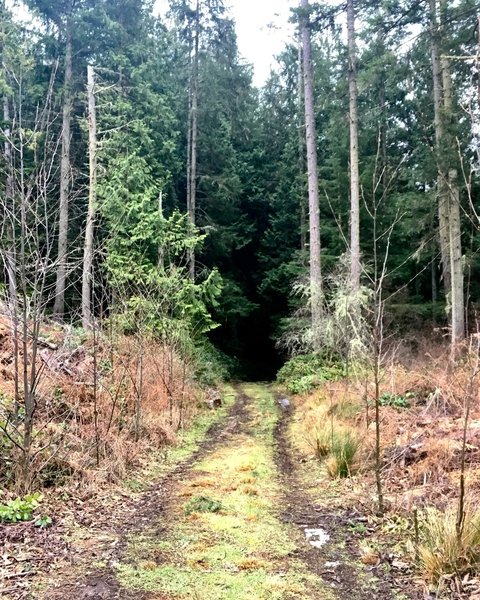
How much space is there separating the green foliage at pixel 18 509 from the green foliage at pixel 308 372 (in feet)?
28.7

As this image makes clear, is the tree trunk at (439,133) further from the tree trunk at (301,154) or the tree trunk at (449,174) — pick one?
the tree trunk at (301,154)

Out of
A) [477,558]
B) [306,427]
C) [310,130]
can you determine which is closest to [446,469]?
[477,558]

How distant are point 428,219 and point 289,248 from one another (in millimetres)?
9624

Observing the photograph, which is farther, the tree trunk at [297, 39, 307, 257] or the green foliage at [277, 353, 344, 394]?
the tree trunk at [297, 39, 307, 257]

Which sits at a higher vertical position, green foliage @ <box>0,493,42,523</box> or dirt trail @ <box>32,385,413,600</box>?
green foliage @ <box>0,493,42,523</box>

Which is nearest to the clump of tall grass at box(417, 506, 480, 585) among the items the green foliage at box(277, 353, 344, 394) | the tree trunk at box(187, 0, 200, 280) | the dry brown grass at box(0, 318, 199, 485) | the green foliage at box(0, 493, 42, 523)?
the green foliage at box(0, 493, 42, 523)

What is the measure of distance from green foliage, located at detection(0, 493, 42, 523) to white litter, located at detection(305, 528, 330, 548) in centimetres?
266

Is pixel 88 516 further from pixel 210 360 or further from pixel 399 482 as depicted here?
pixel 210 360

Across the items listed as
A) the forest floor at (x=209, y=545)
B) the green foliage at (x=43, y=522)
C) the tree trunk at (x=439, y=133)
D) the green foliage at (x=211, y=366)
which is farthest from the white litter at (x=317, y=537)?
the green foliage at (x=211, y=366)

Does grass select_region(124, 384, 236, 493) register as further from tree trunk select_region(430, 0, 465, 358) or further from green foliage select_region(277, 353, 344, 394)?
tree trunk select_region(430, 0, 465, 358)

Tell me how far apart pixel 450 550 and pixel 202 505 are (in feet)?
8.61

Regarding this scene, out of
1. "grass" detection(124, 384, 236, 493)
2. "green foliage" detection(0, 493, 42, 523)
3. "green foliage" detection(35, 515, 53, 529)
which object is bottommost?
"grass" detection(124, 384, 236, 493)

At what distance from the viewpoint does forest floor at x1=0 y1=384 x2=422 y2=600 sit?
3.52 m

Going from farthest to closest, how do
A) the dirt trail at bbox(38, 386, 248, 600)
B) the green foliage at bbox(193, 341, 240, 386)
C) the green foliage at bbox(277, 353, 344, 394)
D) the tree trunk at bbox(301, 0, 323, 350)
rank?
the green foliage at bbox(193, 341, 240, 386), the tree trunk at bbox(301, 0, 323, 350), the green foliage at bbox(277, 353, 344, 394), the dirt trail at bbox(38, 386, 248, 600)
